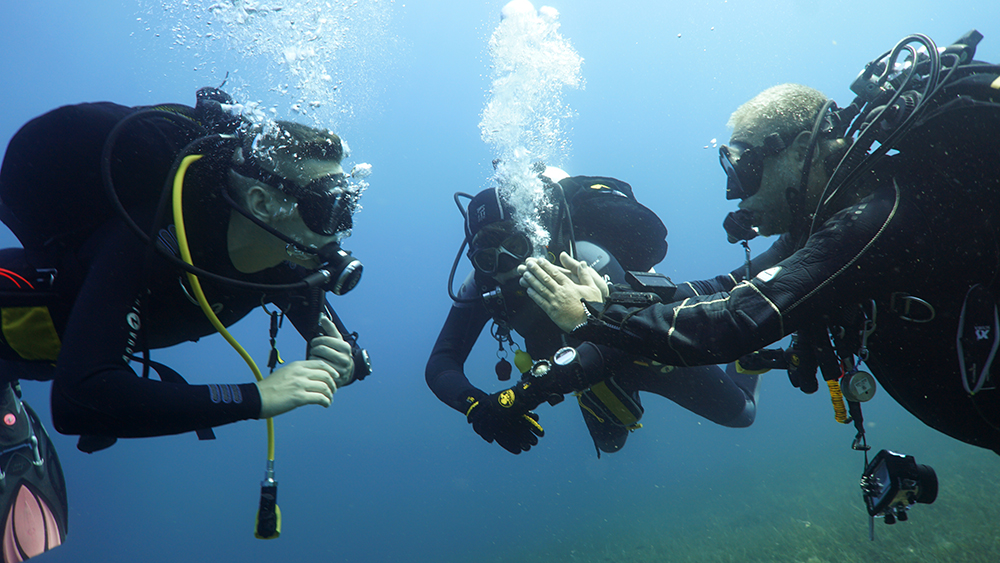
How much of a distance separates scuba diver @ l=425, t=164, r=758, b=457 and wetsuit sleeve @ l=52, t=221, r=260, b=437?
5.88 feet

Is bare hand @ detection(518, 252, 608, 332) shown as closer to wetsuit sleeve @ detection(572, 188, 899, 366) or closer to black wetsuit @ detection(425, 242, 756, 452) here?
wetsuit sleeve @ detection(572, 188, 899, 366)

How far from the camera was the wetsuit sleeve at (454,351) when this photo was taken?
3.93 m

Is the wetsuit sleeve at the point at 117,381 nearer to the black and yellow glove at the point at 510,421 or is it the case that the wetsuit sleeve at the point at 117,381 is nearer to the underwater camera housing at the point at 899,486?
the black and yellow glove at the point at 510,421

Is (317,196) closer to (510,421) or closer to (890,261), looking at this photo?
(510,421)

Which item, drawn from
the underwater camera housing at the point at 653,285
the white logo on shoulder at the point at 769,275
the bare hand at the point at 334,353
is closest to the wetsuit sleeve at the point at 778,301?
the white logo on shoulder at the point at 769,275

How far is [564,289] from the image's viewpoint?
2.25 metres

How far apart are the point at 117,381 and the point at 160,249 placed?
0.55 metres

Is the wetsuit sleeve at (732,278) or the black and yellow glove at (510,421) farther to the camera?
the wetsuit sleeve at (732,278)

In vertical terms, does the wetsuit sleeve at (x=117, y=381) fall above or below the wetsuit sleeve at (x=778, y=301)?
above

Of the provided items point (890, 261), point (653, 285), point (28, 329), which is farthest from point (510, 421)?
point (28, 329)

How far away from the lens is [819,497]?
1234cm

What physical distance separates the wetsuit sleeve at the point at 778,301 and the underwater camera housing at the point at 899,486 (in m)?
1.17

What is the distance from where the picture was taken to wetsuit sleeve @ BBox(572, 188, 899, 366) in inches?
66.1

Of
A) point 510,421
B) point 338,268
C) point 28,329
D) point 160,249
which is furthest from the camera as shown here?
point 510,421
